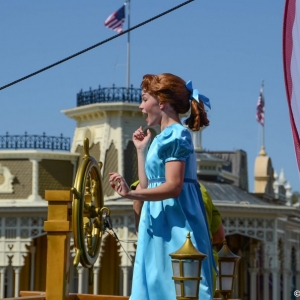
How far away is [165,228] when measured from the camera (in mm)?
5602

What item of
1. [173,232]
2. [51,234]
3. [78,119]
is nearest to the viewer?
[173,232]

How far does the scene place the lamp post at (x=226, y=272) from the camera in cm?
724

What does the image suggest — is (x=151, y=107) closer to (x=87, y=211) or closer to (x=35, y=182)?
(x=87, y=211)

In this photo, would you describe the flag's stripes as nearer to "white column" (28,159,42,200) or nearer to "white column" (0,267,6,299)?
"white column" (0,267,6,299)

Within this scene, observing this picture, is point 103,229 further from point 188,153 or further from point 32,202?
point 32,202

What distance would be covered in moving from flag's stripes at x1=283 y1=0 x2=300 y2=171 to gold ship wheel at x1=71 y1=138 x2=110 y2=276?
1922mm

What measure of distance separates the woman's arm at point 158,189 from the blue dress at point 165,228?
0.29 ft

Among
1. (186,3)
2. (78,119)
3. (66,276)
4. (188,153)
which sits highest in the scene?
(78,119)

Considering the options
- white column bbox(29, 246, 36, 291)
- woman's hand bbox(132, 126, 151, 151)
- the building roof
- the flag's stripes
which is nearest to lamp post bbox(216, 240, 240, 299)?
woman's hand bbox(132, 126, 151, 151)

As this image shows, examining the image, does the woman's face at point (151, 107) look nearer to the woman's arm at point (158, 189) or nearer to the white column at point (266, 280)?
the woman's arm at point (158, 189)

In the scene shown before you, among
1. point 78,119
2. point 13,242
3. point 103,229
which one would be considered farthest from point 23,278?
point 103,229

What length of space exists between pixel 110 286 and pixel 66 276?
26.1m

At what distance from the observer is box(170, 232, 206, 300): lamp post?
17.8 ft

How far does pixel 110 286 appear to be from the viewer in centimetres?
3303
